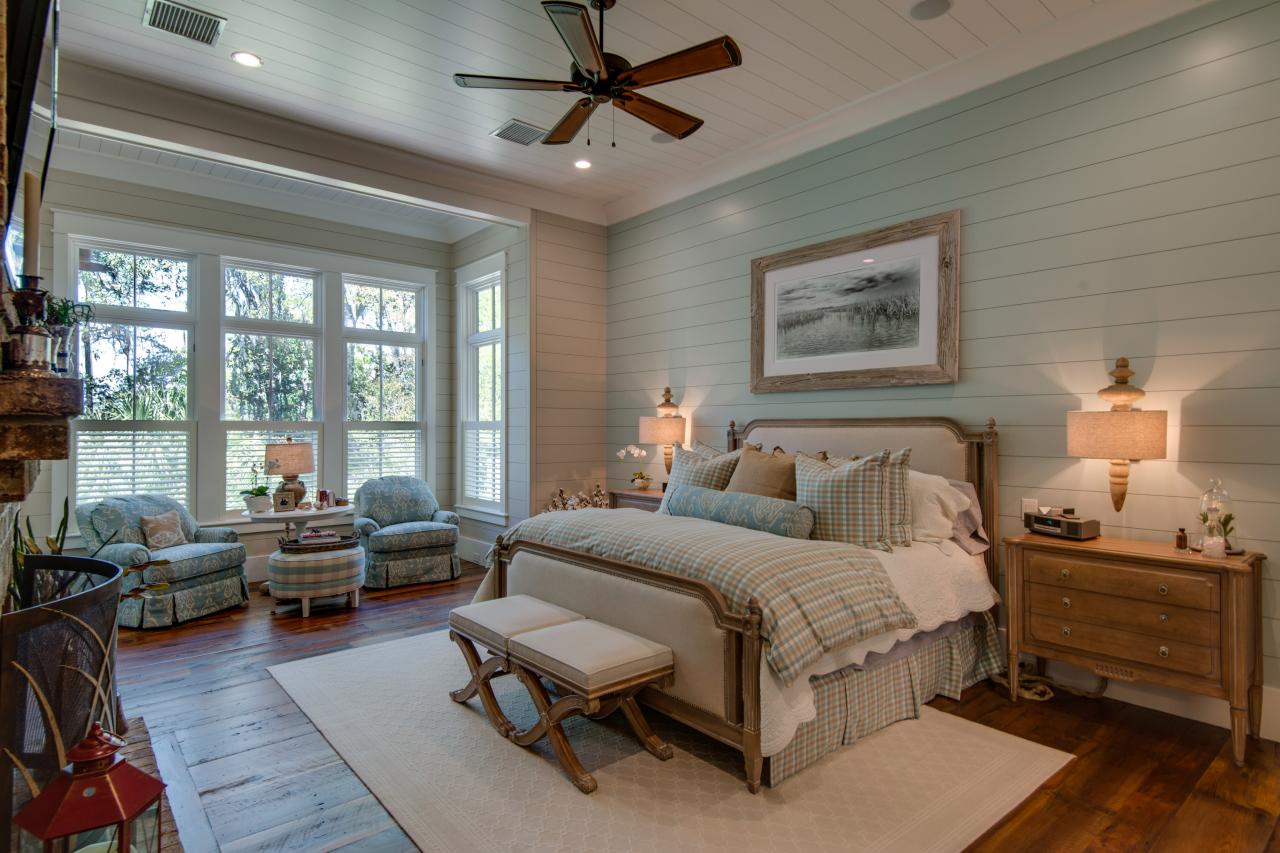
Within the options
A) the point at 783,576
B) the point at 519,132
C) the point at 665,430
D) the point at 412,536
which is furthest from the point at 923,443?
the point at 412,536

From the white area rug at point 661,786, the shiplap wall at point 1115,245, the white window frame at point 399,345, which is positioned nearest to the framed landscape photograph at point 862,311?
the shiplap wall at point 1115,245

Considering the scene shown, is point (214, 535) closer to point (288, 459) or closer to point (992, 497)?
point (288, 459)

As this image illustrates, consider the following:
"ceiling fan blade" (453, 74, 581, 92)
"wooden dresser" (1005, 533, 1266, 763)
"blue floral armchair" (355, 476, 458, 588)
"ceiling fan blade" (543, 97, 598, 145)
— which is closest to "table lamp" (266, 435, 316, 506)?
"blue floral armchair" (355, 476, 458, 588)

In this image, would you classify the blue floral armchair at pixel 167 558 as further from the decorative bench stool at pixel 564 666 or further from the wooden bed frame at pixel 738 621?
the decorative bench stool at pixel 564 666

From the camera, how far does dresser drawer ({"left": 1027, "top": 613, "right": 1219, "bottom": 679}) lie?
2.74m

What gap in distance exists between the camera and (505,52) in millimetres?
3676

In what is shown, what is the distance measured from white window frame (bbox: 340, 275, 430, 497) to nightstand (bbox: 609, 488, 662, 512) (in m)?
2.31

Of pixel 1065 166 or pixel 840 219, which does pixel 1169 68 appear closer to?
pixel 1065 166

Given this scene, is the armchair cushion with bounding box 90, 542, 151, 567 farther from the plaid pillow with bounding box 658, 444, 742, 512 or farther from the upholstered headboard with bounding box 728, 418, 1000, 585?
the upholstered headboard with bounding box 728, 418, 1000, 585

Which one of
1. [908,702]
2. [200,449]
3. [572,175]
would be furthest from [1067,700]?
[200,449]

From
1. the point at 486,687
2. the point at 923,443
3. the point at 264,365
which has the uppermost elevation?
the point at 264,365

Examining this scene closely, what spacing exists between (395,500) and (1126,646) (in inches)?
203

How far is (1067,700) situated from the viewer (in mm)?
3320

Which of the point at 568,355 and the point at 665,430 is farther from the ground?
the point at 568,355
